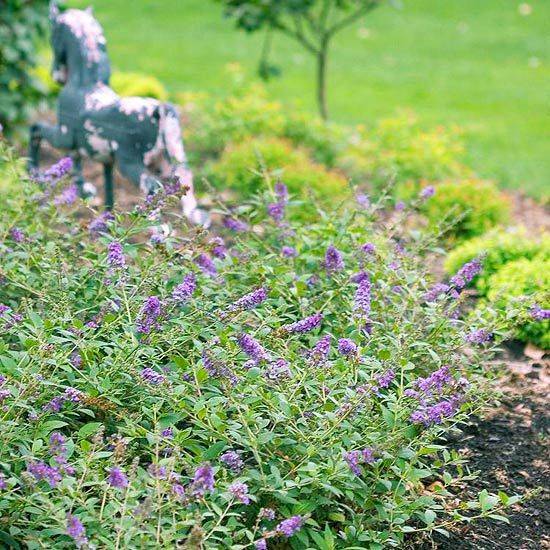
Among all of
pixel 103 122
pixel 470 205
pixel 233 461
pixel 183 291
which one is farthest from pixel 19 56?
pixel 233 461

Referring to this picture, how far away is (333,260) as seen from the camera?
396 cm

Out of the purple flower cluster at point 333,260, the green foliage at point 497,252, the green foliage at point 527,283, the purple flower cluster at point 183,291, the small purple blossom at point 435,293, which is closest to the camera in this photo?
the purple flower cluster at point 183,291

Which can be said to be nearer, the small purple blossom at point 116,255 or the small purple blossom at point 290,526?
the small purple blossom at point 290,526

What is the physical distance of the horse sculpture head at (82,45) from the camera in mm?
5793

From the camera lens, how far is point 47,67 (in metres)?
9.05

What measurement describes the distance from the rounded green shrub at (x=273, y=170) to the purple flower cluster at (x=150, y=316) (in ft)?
12.1

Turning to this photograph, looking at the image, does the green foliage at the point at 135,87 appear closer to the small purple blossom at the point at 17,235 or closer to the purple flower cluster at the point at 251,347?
the small purple blossom at the point at 17,235

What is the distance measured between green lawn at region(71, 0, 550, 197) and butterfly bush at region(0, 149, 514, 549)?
5.15 metres

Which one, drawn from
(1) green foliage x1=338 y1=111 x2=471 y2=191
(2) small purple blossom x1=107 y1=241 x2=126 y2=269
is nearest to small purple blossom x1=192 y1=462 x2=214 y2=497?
(2) small purple blossom x1=107 y1=241 x2=126 y2=269

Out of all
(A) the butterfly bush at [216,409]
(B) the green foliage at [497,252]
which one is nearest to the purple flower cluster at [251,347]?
(A) the butterfly bush at [216,409]

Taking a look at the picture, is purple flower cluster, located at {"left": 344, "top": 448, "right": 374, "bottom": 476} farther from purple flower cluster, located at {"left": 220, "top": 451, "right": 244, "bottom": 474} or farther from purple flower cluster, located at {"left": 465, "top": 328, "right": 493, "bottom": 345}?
purple flower cluster, located at {"left": 465, "top": 328, "right": 493, "bottom": 345}

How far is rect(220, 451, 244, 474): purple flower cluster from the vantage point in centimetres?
296

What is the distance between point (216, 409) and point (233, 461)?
9.1 inches

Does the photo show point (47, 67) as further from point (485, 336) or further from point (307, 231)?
point (485, 336)
